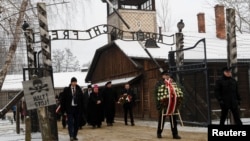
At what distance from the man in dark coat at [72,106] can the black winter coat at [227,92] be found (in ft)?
13.0

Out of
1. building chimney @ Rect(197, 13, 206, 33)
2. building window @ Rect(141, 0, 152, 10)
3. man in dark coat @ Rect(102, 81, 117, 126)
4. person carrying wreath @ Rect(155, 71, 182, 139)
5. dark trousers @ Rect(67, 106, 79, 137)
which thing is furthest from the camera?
building chimney @ Rect(197, 13, 206, 33)

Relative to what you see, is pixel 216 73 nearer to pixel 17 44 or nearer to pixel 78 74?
pixel 17 44

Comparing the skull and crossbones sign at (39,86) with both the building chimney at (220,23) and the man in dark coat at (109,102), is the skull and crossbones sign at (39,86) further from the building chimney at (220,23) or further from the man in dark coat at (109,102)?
the building chimney at (220,23)

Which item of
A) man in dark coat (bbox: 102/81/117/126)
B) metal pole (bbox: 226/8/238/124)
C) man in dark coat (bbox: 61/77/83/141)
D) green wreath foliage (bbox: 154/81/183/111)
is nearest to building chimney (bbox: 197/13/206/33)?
man in dark coat (bbox: 102/81/117/126)

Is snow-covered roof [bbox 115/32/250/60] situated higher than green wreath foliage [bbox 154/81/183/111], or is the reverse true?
snow-covered roof [bbox 115/32/250/60]

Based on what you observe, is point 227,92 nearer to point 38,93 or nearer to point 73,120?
point 73,120

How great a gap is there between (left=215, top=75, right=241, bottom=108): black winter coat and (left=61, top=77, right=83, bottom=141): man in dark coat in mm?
3948

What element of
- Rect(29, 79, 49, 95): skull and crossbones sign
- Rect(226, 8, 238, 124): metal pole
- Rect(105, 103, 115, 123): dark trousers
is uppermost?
Rect(226, 8, 238, 124): metal pole

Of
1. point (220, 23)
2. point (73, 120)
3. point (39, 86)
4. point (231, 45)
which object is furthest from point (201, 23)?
point (39, 86)

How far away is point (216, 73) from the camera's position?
21.6 m

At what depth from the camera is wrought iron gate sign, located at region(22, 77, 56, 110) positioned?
32.2 feet

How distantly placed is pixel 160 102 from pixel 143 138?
3.95 feet

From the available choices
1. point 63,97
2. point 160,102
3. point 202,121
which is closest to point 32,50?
point 63,97

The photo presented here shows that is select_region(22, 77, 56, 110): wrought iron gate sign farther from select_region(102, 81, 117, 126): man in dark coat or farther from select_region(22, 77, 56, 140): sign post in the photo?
select_region(102, 81, 117, 126): man in dark coat
